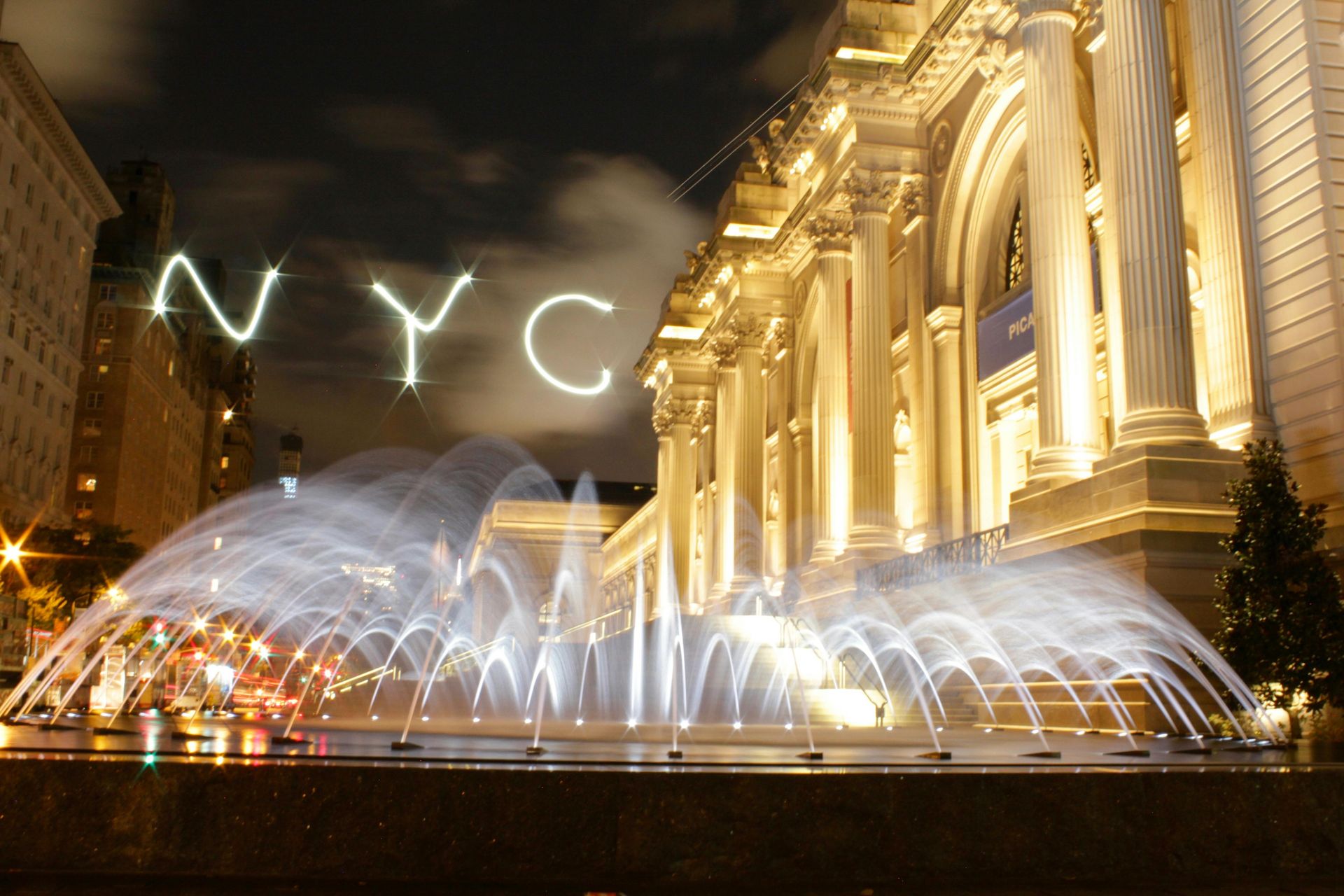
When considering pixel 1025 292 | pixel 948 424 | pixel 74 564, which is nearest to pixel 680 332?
pixel 948 424

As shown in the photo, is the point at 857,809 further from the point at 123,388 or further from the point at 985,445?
the point at 123,388

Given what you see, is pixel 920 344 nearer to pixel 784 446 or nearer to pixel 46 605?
pixel 784 446

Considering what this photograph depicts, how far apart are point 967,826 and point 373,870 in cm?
322

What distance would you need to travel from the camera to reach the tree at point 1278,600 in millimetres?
14391

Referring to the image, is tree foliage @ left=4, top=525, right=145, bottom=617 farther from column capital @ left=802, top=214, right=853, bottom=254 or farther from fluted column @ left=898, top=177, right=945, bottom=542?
fluted column @ left=898, top=177, right=945, bottom=542

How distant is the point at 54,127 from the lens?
7350 cm

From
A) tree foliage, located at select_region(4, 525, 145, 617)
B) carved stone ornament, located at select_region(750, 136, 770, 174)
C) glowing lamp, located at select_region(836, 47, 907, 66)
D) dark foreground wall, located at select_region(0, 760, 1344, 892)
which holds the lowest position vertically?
dark foreground wall, located at select_region(0, 760, 1344, 892)

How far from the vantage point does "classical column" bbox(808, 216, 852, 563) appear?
36.0 metres

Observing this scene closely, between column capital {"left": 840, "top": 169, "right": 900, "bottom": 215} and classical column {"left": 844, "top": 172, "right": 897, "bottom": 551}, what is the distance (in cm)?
2

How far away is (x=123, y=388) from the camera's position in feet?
329

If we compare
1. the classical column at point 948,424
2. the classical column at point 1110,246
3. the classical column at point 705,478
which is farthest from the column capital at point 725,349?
the classical column at point 1110,246

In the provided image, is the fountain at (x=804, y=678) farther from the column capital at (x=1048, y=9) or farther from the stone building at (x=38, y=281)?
the stone building at (x=38, y=281)

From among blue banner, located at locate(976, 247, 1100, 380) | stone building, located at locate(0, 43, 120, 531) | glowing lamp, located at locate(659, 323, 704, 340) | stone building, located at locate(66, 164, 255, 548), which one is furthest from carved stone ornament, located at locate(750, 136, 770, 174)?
stone building, located at locate(66, 164, 255, 548)

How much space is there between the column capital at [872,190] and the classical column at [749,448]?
1360 cm
